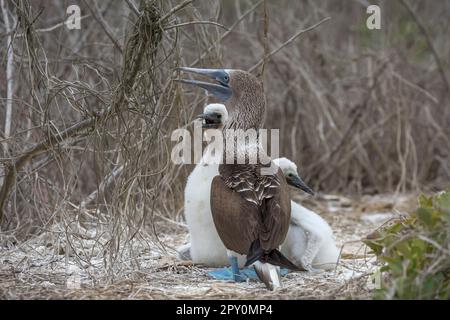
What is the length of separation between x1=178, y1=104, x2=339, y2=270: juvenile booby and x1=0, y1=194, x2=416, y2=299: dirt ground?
0.11m

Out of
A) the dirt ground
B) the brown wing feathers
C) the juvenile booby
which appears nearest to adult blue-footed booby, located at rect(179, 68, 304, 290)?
the brown wing feathers

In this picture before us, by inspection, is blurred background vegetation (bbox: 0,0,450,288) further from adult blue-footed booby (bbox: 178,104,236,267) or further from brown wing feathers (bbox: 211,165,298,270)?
brown wing feathers (bbox: 211,165,298,270)

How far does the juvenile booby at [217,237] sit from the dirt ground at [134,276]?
0.35ft

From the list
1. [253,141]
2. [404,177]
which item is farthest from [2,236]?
[404,177]

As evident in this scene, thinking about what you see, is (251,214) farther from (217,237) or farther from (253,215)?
(217,237)

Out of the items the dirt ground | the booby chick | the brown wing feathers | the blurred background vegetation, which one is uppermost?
the blurred background vegetation

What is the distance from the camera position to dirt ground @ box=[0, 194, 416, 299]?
469cm

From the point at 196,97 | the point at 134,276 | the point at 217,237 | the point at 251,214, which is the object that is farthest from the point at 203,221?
the point at 196,97

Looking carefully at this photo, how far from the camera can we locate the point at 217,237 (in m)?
5.56

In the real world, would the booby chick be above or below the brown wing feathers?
below

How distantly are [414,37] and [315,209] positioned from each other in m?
3.19

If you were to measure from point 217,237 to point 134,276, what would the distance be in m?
0.74

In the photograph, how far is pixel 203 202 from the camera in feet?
18.2

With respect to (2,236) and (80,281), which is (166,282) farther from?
(2,236)
